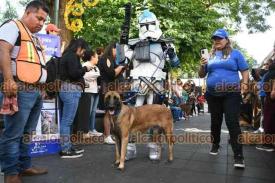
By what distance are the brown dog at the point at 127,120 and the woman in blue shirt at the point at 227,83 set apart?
0.80 meters

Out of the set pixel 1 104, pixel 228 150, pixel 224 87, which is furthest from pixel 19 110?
pixel 228 150

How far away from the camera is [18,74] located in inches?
155

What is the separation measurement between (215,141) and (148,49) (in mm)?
1937

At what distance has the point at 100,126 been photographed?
973 cm

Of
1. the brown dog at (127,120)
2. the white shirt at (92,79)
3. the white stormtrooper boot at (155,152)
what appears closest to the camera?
the brown dog at (127,120)

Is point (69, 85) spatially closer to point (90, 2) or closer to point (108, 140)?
point (108, 140)

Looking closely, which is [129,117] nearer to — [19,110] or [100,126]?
[19,110]

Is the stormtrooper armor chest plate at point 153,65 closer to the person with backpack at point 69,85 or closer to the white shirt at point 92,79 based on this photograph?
the person with backpack at point 69,85

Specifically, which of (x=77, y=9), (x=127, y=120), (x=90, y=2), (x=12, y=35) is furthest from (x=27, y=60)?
(x=90, y=2)

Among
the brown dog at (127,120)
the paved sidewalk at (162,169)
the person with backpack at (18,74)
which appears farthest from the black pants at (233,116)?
the person with backpack at (18,74)

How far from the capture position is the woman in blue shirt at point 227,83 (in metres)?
5.40

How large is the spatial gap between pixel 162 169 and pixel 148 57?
1.85 m

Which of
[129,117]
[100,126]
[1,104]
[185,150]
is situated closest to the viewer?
[1,104]

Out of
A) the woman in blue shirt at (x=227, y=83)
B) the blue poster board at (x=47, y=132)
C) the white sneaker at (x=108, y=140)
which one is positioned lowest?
the white sneaker at (x=108, y=140)
